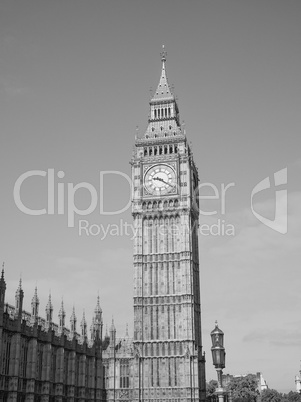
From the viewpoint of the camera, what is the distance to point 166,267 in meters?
84.8

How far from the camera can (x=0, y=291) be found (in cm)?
5897

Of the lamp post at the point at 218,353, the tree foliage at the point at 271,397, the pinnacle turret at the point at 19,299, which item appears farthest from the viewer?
the tree foliage at the point at 271,397

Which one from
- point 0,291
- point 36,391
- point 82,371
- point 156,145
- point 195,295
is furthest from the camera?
point 156,145

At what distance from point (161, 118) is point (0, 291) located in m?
47.4

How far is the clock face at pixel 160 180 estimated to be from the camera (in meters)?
88.9

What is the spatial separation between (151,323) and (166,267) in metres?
8.53

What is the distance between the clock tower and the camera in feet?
259

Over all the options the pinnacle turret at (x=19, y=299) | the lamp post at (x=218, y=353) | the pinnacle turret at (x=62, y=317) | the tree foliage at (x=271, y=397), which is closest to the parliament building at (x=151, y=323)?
the pinnacle turret at (x=62, y=317)

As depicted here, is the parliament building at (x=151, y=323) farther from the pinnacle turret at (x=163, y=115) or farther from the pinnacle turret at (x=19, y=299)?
the pinnacle turret at (x=19, y=299)

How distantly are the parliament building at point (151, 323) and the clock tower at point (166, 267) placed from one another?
14 centimetres

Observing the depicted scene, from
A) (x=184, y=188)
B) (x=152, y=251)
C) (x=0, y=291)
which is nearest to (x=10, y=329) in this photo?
(x=0, y=291)

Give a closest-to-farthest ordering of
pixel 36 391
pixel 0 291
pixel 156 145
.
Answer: pixel 0 291 < pixel 36 391 < pixel 156 145

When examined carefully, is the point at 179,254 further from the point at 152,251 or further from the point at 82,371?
the point at 82,371

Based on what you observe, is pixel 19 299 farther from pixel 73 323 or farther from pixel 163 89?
pixel 163 89
